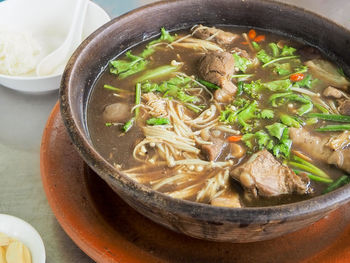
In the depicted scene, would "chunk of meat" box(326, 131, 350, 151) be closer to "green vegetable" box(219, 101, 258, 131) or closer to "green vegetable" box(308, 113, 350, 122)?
"green vegetable" box(308, 113, 350, 122)

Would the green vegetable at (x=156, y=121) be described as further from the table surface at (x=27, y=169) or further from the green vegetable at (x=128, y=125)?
the table surface at (x=27, y=169)

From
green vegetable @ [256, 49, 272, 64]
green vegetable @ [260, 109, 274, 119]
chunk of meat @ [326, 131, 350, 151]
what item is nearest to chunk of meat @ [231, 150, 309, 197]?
chunk of meat @ [326, 131, 350, 151]

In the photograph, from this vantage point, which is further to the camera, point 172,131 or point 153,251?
point 172,131

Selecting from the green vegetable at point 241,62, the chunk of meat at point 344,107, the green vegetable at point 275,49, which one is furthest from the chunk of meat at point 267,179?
the green vegetable at point 275,49

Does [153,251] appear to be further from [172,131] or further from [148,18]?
[148,18]

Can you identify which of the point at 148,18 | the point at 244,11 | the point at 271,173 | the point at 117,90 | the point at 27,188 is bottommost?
the point at 27,188

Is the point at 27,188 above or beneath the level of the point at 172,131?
beneath

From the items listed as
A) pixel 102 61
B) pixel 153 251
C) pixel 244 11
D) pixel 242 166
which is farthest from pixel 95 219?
pixel 244 11
